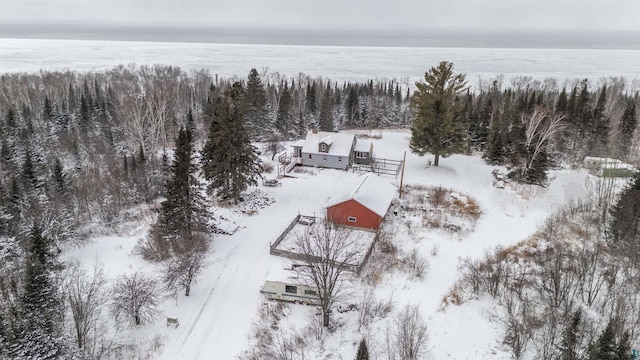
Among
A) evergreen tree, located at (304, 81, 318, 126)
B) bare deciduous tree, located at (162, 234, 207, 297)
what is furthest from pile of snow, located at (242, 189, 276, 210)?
evergreen tree, located at (304, 81, 318, 126)

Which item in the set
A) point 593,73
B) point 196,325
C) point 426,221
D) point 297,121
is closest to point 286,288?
point 196,325

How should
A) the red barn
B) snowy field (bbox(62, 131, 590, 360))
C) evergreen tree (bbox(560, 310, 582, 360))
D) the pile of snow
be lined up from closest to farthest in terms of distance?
evergreen tree (bbox(560, 310, 582, 360)) < snowy field (bbox(62, 131, 590, 360)) < the red barn < the pile of snow

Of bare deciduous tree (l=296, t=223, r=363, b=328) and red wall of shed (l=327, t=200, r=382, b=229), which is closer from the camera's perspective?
bare deciduous tree (l=296, t=223, r=363, b=328)

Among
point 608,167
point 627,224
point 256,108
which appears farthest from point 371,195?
point 256,108

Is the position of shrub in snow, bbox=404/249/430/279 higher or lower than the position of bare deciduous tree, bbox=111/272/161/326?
higher

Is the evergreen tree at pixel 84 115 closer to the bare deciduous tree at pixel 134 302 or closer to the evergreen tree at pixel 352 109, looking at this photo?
the evergreen tree at pixel 352 109

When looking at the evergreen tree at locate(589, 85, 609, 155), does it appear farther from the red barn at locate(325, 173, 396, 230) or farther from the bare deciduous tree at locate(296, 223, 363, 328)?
the bare deciduous tree at locate(296, 223, 363, 328)

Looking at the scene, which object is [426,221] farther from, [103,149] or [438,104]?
[103,149]
